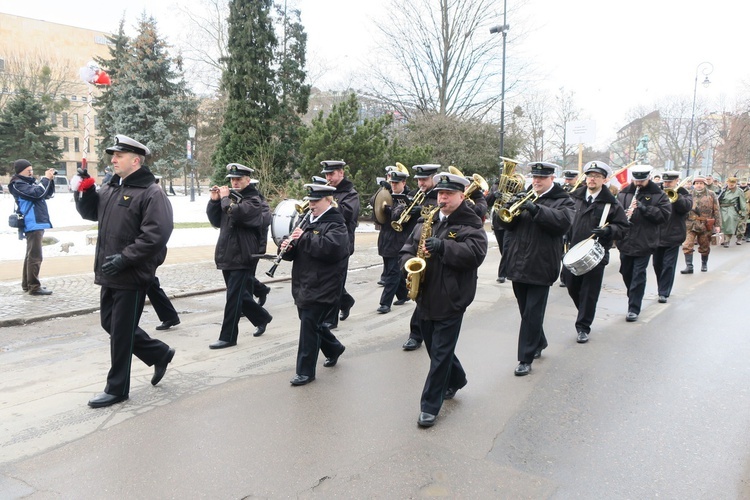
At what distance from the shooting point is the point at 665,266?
907 centimetres

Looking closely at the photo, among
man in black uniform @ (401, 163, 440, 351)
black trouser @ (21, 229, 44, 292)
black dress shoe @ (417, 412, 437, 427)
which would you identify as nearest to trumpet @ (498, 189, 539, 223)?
man in black uniform @ (401, 163, 440, 351)

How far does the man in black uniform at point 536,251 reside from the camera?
540 centimetres

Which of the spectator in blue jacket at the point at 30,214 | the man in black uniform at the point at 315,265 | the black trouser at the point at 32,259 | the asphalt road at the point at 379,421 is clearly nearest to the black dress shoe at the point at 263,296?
the asphalt road at the point at 379,421

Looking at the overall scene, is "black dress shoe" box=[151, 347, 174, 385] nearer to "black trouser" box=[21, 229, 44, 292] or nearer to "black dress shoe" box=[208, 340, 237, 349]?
"black dress shoe" box=[208, 340, 237, 349]

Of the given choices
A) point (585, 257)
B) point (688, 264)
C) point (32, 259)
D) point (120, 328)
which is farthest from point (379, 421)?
point (688, 264)

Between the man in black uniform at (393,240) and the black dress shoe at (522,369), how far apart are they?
285cm

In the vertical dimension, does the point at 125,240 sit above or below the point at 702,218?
above

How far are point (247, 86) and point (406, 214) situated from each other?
57.5 feet

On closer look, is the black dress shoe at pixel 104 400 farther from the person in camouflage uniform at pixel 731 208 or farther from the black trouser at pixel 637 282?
the person in camouflage uniform at pixel 731 208

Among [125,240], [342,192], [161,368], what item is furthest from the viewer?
[342,192]

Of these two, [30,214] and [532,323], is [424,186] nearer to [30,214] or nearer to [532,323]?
[532,323]

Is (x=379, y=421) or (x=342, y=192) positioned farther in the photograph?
(x=342, y=192)

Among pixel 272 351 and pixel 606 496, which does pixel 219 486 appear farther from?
pixel 272 351

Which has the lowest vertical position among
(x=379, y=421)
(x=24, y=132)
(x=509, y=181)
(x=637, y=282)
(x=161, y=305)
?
(x=379, y=421)
